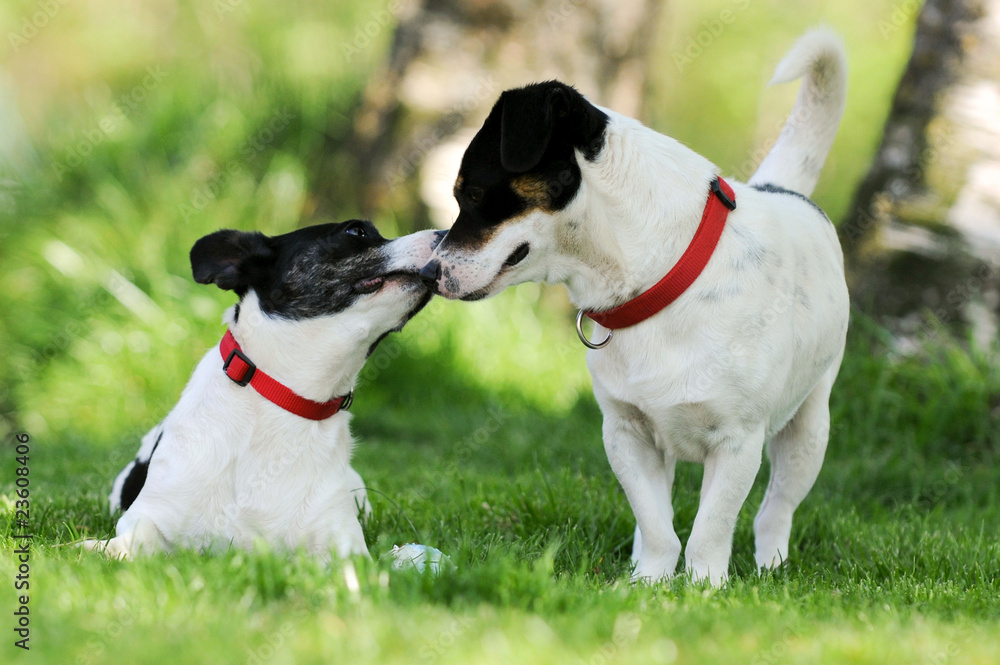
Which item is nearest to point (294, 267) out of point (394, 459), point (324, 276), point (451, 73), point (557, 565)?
point (324, 276)

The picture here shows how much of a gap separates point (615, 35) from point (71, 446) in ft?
17.4

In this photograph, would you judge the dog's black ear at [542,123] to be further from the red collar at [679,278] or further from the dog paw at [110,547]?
the dog paw at [110,547]

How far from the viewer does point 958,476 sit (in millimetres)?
5258

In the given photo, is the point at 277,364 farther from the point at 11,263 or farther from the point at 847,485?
the point at 11,263

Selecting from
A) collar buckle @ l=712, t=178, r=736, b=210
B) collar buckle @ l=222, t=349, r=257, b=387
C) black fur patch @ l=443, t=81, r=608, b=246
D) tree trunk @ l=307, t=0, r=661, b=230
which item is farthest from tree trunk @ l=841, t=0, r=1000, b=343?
collar buckle @ l=222, t=349, r=257, b=387

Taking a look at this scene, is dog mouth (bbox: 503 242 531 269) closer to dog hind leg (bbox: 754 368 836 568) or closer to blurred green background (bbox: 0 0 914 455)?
dog hind leg (bbox: 754 368 836 568)

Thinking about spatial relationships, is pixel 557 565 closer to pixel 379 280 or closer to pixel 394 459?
pixel 379 280

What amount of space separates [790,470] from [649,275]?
120 centimetres

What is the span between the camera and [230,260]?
3500mm

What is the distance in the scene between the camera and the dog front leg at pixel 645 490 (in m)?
3.40

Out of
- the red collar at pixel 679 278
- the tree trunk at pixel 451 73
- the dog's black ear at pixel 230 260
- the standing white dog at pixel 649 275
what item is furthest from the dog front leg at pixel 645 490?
the tree trunk at pixel 451 73

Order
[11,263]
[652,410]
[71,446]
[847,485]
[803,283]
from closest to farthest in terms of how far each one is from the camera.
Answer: [652,410], [803,283], [847,485], [71,446], [11,263]

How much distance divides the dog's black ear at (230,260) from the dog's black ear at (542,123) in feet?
3.32

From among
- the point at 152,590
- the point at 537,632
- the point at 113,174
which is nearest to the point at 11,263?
the point at 113,174
